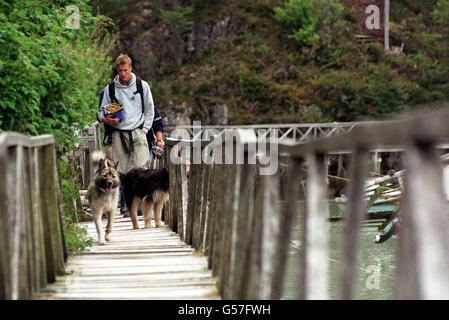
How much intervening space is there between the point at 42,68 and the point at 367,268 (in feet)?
37.0

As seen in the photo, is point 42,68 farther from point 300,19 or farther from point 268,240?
point 300,19

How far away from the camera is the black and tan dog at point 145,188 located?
779 centimetres

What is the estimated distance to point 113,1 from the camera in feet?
172

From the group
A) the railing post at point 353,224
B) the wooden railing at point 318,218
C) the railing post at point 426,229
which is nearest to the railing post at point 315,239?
the wooden railing at point 318,218

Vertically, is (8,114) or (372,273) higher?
(8,114)

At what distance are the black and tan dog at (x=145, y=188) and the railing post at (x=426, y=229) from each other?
6193mm

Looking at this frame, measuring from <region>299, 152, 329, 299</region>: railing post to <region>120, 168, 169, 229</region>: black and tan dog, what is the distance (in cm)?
518

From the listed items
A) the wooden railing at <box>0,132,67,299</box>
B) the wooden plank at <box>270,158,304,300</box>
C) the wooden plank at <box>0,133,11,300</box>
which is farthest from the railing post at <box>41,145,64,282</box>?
the wooden plank at <box>270,158,304,300</box>

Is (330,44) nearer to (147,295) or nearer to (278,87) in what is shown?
(278,87)

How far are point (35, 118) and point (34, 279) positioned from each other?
2325mm

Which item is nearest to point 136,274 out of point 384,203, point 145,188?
point 145,188

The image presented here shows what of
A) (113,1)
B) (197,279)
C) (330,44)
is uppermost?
(113,1)

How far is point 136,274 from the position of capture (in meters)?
4.71

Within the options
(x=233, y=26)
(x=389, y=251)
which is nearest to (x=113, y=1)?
(x=233, y=26)
